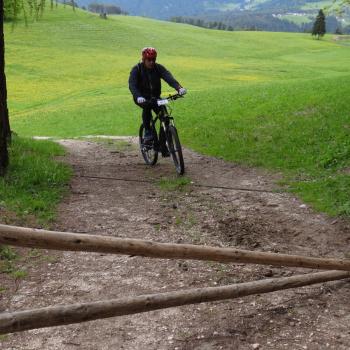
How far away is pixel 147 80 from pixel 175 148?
5.40 ft

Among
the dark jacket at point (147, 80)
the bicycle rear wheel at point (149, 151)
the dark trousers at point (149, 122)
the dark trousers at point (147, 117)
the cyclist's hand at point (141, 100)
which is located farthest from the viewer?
the bicycle rear wheel at point (149, 151)

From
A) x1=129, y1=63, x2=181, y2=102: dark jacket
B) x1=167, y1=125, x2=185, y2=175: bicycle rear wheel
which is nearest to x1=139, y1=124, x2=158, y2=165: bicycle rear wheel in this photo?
x1=167, y1=125, x2=185, y2=175: bicycle rear wheel

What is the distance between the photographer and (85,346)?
15.4 feet

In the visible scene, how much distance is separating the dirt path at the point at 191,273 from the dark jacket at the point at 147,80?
1948mm

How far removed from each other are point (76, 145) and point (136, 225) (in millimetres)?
8609

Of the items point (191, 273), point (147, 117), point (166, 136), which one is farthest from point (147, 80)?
point (191, 273)

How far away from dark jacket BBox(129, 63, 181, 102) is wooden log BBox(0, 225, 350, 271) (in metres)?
6.35

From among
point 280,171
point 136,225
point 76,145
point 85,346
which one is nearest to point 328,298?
point 85,346

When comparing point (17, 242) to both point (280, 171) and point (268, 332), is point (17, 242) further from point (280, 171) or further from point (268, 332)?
point (280, 171)

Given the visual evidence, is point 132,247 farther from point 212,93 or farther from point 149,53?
point 212,93

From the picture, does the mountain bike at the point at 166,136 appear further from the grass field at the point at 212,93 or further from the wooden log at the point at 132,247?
the wooden log at the point at 132,247

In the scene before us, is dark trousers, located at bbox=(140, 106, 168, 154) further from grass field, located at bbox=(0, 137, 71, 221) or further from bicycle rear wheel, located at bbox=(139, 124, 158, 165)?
grass field, located at bbox=(0, 137, 71, 221)

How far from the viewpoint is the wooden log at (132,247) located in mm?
3625

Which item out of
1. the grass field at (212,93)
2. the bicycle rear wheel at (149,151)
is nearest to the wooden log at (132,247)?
the grass field at (212,93)
